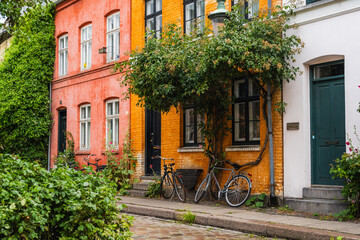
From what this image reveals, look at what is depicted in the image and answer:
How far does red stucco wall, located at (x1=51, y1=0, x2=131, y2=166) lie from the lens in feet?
52.3

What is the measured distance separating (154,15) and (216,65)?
5538 millimetres

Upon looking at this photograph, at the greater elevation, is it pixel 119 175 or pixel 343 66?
pixel 343 66

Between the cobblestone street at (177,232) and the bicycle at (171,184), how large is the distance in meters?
2.73

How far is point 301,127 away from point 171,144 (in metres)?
4.52

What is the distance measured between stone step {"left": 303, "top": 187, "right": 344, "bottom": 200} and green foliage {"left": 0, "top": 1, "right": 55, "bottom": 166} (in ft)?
40.7

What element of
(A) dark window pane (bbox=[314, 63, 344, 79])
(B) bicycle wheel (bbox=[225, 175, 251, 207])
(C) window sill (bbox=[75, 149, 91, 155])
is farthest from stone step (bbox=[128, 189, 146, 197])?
(A) dark window pane (bbox=[314, 63, 344, 79])

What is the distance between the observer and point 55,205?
16.7ft

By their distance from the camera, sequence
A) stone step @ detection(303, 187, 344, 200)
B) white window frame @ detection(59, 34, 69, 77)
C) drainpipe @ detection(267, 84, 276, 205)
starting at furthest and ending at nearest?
white window frame @ detection(59, 34, 69, 77)
drainpipe @ detection(267, 84, 276, 205)
stone step @ detection(303, 187, 344, 200)

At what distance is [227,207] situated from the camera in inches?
425

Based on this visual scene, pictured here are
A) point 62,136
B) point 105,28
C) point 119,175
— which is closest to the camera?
point 119,175

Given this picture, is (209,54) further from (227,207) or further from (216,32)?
(227,207)

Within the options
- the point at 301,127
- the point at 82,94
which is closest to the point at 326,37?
the point at 301,127

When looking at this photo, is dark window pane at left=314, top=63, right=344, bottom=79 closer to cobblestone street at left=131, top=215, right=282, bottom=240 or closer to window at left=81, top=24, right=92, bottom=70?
cobblestone street at left=131, top=215, right=282, bottom=240

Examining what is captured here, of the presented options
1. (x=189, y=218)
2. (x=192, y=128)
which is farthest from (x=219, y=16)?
(x=189, y=218)
